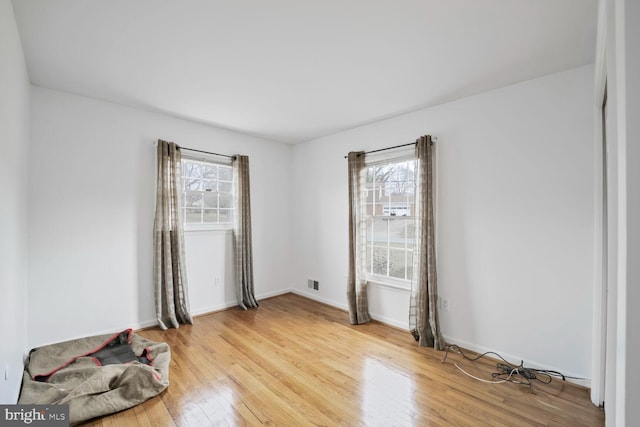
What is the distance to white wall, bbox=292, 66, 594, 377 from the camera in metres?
2.33

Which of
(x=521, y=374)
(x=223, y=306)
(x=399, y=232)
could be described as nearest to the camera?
(x=521, y=374)

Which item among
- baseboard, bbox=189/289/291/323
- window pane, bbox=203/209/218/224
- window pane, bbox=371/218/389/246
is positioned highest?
window pane, bbox=203/209/218/224

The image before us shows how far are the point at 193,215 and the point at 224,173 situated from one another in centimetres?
76

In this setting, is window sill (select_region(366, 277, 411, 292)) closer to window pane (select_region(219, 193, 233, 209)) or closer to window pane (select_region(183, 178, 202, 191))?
window pane (select_region(219, 193, 233, 209))

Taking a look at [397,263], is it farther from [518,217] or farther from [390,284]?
[518,217]

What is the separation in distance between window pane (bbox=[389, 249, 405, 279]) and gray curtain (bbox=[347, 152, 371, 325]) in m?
0.38

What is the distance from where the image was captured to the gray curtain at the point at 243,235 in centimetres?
418

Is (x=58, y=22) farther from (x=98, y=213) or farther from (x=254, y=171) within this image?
(x=254, y=171)

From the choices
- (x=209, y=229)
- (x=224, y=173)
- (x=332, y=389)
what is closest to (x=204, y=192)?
(x=224, y=173)

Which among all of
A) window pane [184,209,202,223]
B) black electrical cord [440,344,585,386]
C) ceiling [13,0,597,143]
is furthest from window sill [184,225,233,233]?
black electrical cord [440,344,585,386]

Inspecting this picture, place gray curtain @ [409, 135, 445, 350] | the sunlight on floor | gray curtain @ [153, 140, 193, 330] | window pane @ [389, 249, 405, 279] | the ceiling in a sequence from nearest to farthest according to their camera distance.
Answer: the ceiling < the sunlight on floor < gray curtain @ [409, 135, 445, 350] < gray curtain @ [153, 140, 193, 330] < window pane @ [389, 249, 405, 279]

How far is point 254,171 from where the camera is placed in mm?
4523

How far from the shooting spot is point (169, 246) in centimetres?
346

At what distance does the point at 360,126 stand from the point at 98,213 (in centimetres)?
329
